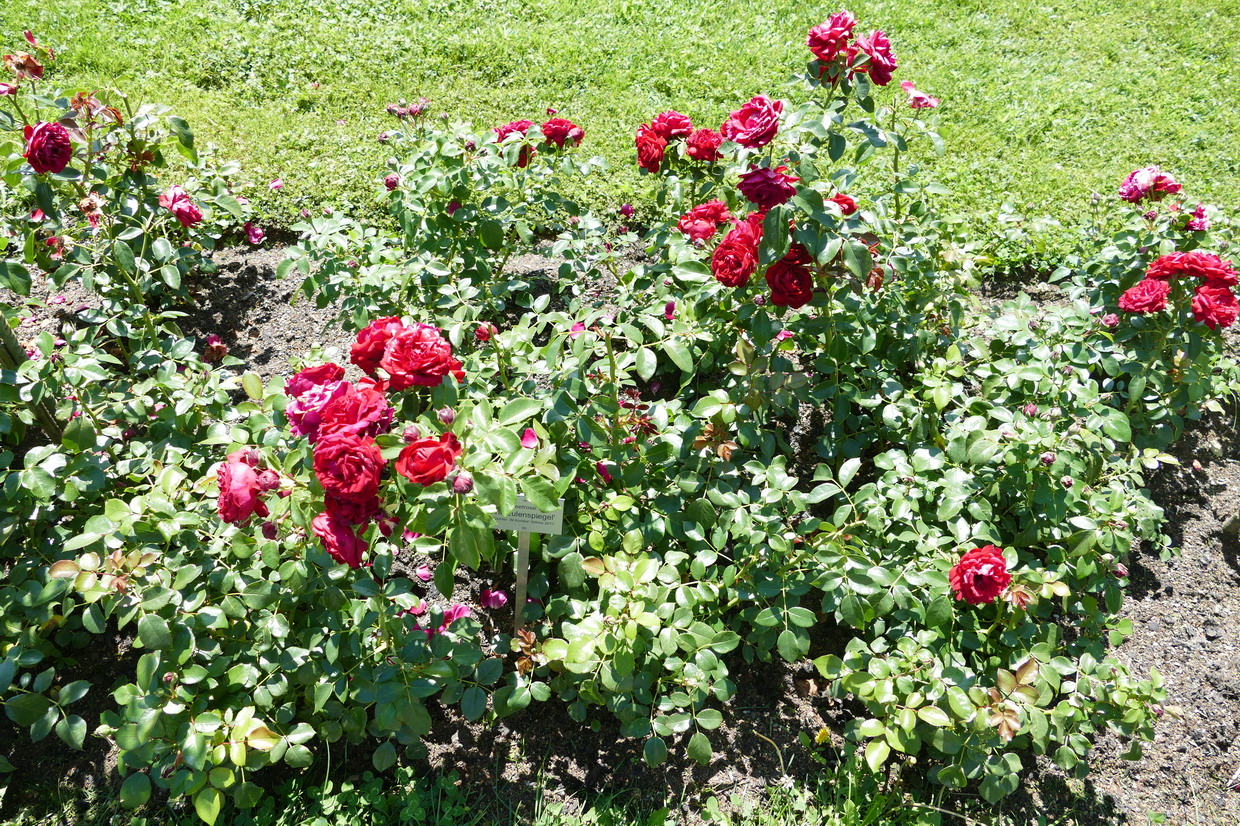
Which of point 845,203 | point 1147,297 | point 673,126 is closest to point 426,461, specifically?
point 845,203

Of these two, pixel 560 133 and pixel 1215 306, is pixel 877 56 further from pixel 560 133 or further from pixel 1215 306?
pixel 1215 306

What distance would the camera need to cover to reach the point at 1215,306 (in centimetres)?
232

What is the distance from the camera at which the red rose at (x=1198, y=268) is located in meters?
2.35

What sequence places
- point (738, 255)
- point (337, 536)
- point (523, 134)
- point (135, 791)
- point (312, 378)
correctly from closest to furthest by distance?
point (337, 536) → point (312, 378) → point (135, 791) → point (738, 255) → point (523, 134)

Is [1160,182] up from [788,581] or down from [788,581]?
up

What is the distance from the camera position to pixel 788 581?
2.12m

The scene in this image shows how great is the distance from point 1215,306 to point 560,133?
6.25 feet

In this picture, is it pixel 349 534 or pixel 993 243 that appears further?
pixel 993 243

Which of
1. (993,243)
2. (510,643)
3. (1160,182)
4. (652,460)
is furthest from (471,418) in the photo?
(993,243)

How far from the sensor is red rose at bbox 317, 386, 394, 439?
1490mm

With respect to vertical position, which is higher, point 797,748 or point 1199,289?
point 1199,289

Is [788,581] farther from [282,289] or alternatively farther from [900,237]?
[282,289]

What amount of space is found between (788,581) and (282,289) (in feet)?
7.90

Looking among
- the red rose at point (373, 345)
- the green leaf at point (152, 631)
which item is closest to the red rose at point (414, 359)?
the red rose at point (373, 345)
